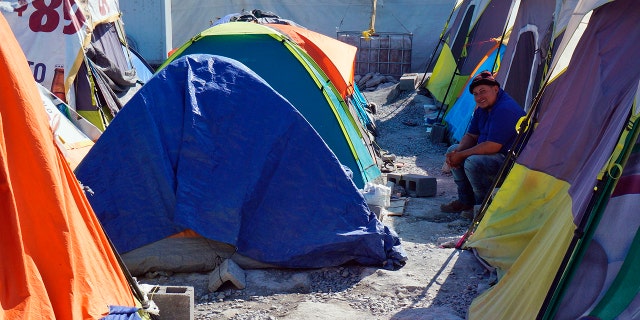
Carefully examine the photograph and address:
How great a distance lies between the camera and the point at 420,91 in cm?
1466

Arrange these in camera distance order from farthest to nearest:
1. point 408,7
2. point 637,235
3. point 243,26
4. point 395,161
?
point 408,7, point 395,161, point 243,26, point 637,235

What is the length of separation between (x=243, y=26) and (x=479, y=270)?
164 inches

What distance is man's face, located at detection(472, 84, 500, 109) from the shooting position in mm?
6593

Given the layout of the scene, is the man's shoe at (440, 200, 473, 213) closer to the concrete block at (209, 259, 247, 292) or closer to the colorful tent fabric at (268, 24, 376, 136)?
the colorful tent fabric at (268, 24, 376, 136)

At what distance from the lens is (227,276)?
16.5 ft

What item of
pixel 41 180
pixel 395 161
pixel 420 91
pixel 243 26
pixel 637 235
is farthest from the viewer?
pixel 420 91

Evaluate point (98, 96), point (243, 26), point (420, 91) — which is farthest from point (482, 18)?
point (98, 96)

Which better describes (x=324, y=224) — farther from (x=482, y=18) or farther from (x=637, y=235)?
(x=482, y=18)

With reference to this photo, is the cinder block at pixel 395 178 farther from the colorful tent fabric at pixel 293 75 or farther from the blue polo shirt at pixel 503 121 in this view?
the blue polo shirt at pixel 503 121

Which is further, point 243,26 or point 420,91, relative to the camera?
point 420,91

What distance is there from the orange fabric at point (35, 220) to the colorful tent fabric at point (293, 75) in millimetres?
4411

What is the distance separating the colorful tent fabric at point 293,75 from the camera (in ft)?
25.5

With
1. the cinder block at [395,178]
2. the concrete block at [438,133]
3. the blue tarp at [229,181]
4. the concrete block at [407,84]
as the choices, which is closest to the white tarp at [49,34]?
the blue tarp at [229,181]

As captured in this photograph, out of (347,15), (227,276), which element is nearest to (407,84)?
(347,15)
